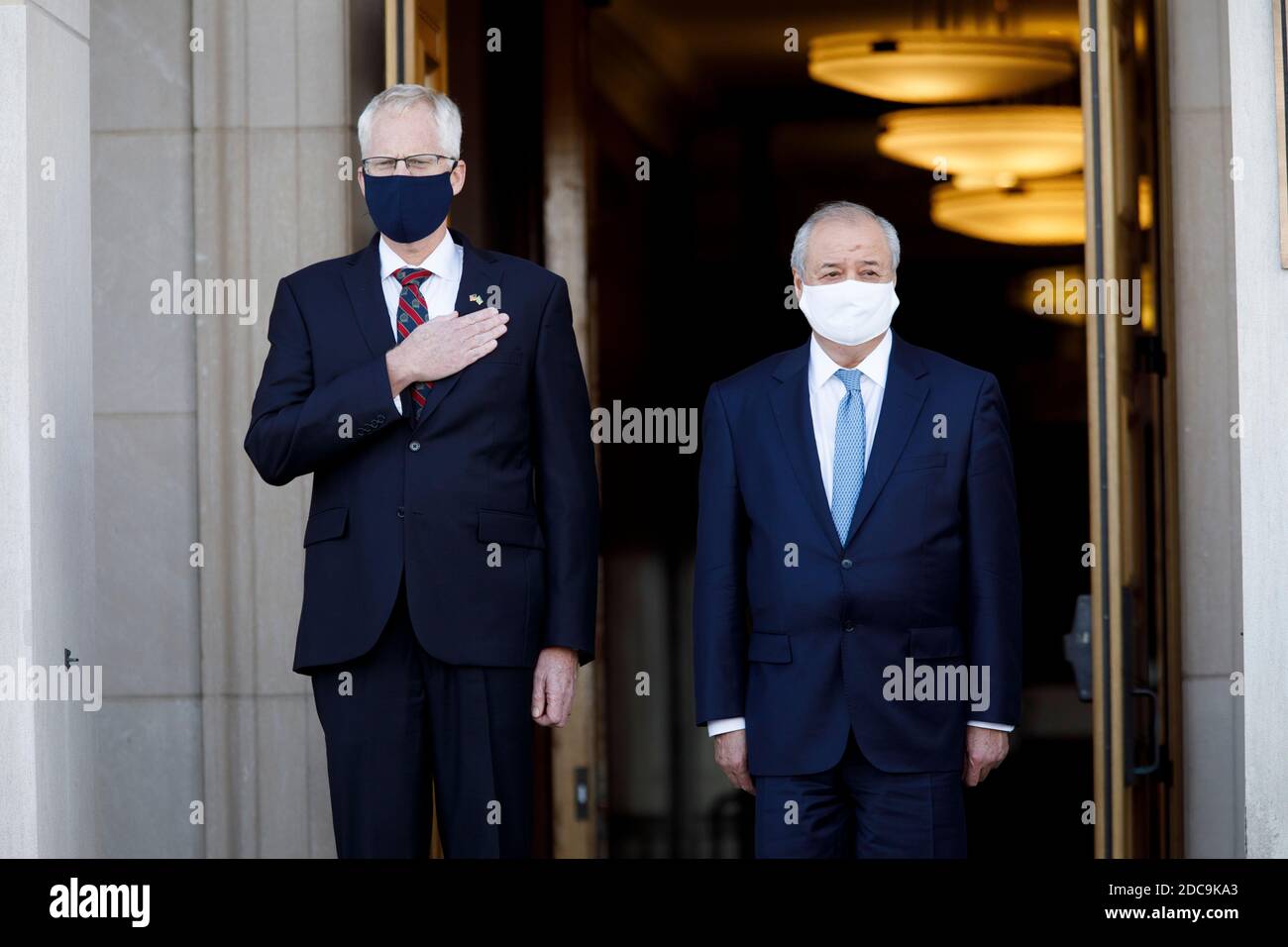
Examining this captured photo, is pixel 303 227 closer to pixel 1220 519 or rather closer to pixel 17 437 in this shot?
pixel 17 437

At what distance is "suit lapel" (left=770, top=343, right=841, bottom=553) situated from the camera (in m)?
3.96

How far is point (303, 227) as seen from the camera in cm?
543

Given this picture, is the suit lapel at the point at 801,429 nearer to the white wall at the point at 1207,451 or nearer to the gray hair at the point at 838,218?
the gray hair at the point at 838,218

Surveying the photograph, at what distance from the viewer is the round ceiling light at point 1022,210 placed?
33.3 feet

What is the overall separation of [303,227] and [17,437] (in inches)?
54.6

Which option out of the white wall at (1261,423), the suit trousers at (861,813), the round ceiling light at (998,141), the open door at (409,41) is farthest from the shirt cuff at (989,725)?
the round ceiling light at (998,141)

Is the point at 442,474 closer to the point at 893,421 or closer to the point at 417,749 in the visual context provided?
the point at 417,749

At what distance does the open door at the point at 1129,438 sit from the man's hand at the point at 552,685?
169 centimetres

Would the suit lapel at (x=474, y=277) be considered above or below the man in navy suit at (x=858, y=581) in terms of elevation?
above

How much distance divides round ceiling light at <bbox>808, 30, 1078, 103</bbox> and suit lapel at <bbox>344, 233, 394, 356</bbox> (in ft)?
18.5

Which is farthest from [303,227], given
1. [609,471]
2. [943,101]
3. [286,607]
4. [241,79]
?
[943,101]

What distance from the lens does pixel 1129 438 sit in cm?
509

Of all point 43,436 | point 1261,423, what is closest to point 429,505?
point 43,436

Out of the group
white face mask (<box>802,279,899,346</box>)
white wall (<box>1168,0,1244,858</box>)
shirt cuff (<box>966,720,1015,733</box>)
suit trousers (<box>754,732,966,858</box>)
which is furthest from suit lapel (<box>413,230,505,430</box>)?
white wall (<box>1168,0,1244,858</box>)
